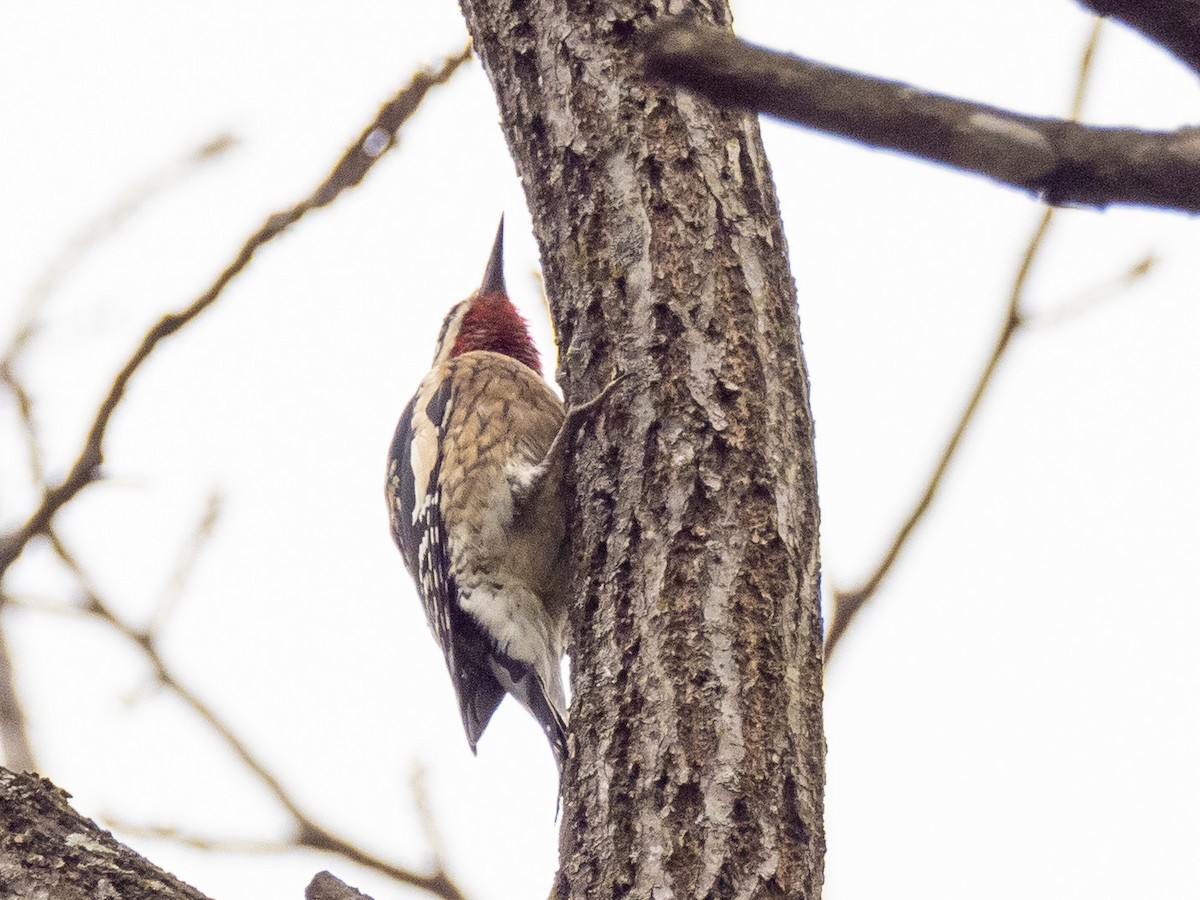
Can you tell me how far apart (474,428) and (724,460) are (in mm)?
1488

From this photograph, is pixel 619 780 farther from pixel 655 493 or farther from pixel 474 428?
pixel 474 428

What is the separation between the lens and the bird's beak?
4703 millimetres

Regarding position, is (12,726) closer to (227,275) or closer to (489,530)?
(227,275)

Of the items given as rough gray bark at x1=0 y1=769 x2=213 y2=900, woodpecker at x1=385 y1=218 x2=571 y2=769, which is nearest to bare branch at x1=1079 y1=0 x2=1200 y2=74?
rough gray bark at x1=0 y1=769 x2=213 y2=900

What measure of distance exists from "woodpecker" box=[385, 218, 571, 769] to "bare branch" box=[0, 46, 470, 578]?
95 cm

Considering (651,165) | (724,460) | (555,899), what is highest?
(651,165)

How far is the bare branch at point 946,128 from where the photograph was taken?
2.77ft

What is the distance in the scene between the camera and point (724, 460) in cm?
216

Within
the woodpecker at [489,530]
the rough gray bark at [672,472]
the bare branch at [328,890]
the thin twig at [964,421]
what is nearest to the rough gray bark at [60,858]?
the bare branch at [328,890]

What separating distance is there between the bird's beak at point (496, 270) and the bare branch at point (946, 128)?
12.6ft

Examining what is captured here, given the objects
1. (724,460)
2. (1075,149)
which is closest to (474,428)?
(724,460)

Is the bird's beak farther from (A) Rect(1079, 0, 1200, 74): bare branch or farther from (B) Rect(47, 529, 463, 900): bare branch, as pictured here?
(A) Rect(1079, 0, 1200, 74): bare branch

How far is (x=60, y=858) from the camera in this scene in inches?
67.7

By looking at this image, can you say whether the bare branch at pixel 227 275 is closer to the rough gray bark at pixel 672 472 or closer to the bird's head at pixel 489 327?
the rough gray bark at pixel 672 472
